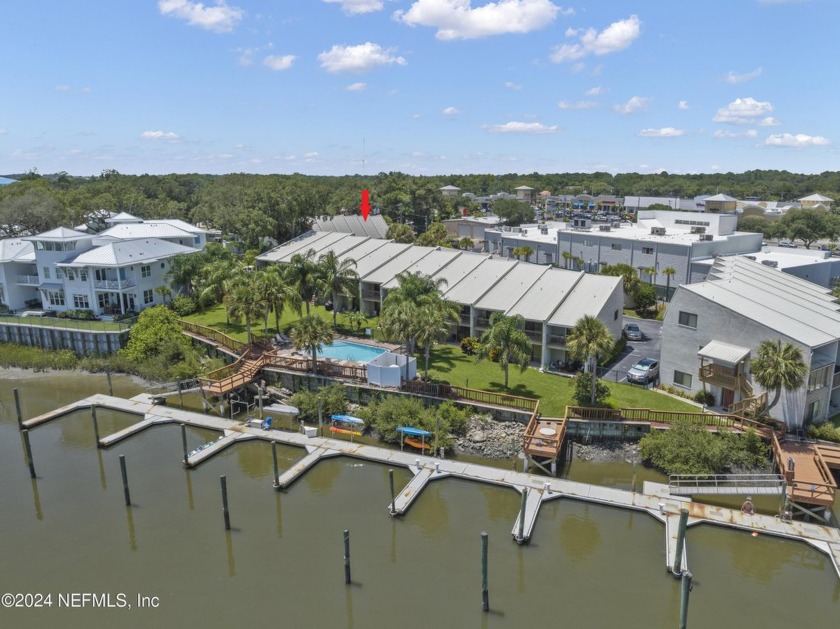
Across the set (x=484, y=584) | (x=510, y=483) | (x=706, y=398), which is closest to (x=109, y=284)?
(x=510, y=483)

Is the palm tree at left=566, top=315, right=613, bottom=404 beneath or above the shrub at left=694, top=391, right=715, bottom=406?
above

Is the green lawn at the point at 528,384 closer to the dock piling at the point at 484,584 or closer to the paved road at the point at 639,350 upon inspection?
the paved road at the point at 639,350

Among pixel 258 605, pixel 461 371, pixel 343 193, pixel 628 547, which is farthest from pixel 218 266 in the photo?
pixel 343 193

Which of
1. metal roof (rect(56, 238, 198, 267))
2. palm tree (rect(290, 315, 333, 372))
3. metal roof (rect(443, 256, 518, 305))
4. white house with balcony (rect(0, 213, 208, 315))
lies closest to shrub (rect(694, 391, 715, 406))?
metal roof (rect(443, 256, 518, 305))

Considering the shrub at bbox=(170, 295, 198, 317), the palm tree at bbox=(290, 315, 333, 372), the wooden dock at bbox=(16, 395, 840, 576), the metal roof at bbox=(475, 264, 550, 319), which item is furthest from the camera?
the shrub at bbox=(170, 295, 198, 317)

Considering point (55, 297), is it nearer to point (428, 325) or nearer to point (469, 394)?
point (428, 325)

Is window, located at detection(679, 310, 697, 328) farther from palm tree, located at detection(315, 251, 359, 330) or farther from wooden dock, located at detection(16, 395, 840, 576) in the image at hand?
palm tree, located at detection(315, 251, 359, 330)
